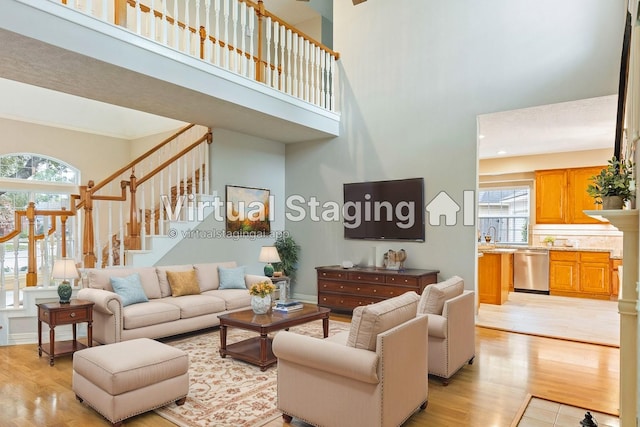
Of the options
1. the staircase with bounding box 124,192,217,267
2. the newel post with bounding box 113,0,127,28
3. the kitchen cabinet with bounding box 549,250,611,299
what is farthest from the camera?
the kitchen cabinet with bounding box 549,250,611,299

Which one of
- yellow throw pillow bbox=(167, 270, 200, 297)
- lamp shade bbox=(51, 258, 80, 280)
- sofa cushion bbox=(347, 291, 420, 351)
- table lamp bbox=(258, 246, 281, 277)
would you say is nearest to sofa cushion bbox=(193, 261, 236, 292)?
yellow throw pillow bbox=(167, 270, 200, 297)

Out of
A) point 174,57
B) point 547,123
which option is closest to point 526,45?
point 547,123

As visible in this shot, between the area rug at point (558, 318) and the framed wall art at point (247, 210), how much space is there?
3820mm

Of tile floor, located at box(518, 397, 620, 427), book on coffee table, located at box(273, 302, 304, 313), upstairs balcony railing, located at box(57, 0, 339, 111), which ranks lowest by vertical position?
tile floor, located at box(518, 397, 620, 427)

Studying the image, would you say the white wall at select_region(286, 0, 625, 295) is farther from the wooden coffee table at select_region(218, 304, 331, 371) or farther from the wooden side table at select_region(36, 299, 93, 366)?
the wooden side table at select_region(36, 299, 93, 366)

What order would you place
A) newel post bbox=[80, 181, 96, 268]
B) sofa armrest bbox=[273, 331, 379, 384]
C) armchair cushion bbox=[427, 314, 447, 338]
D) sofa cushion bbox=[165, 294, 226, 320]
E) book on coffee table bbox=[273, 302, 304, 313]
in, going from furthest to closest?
newel post bbox=[80, 181, 96, 268] → sofa cushion bbox=[165, 294, 226, 320] → book on coffee table bbox=[273, 302, 304, 313] → armchair cushion bbox=[427, 314, 447, 338] → sofa armrest bbox=[273, 331, 379, 384]

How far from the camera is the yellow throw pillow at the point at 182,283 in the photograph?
5215 mm

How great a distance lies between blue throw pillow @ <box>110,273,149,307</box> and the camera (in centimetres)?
460

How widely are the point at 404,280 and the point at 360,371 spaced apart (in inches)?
135

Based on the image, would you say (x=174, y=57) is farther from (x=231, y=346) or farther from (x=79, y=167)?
(x=79, y=167)

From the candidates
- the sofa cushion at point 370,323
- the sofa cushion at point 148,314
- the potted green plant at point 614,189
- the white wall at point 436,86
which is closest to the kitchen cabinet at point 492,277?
the white wall at point 436,86

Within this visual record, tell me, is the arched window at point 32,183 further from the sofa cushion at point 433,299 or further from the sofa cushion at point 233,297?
the sofa cushion at point 433,299

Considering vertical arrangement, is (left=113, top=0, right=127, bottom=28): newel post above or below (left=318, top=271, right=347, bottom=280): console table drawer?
above

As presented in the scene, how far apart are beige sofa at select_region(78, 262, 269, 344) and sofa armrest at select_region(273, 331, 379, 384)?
7.41 feet
